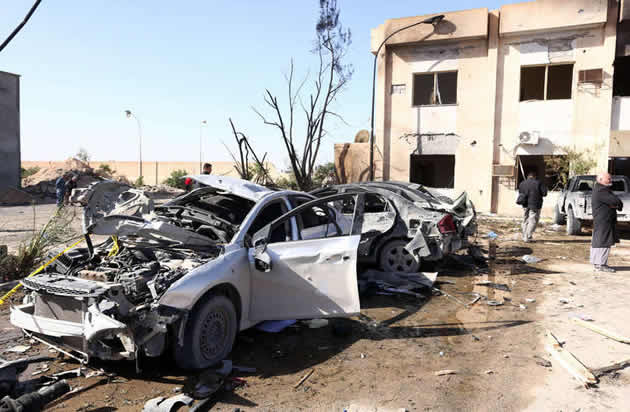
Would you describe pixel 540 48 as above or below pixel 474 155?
above

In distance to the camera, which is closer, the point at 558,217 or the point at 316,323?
the point at 316,323

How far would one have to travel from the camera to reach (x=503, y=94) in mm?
18375

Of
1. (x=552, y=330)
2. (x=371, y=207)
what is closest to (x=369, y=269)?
(x=371, y=207)

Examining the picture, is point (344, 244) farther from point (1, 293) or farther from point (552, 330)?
point (1, 293)

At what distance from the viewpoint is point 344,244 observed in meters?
4.55

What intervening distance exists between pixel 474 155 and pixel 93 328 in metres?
17.7

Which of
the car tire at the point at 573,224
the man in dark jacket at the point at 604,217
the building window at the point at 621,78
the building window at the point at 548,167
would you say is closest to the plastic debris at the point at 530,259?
the man in dark jacket at the point at 604,217

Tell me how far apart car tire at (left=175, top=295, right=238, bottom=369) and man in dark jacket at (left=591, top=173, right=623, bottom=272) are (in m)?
6.79

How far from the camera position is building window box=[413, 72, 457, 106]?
63.9 feet

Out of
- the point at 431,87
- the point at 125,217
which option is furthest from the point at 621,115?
the point at 125,217

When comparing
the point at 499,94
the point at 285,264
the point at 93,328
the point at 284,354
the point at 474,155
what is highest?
the point at 499,94

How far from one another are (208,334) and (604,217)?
7.15 meters

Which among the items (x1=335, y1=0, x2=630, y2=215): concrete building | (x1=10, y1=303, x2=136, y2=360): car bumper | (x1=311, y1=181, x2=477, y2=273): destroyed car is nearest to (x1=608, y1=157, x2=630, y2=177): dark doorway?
(x1=335, y1=0, x2=630, y2=215): concrete building

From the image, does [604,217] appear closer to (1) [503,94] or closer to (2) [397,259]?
(2) [397,259]
